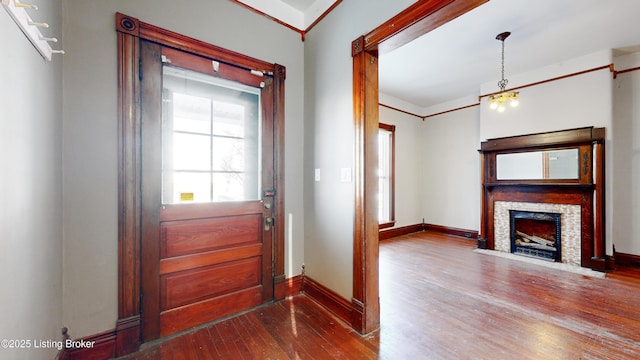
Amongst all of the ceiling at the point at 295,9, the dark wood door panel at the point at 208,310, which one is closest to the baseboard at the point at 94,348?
the dark wood door panel at the point at 208,310

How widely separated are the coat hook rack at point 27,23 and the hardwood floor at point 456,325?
196 centimetres

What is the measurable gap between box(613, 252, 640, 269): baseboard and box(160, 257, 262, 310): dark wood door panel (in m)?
5.14

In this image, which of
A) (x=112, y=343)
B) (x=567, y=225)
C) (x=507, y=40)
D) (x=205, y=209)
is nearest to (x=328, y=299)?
(x=205, y=209)

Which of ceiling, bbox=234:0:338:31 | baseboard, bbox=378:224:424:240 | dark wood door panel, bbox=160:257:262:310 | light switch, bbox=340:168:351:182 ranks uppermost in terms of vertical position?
ceiling, bbox=234:0:338:31

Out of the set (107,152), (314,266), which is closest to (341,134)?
(314,266)

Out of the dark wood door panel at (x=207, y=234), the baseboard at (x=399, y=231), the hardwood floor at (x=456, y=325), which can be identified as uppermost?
the dark wood door panel at (x=207, y=234)

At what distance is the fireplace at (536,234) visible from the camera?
384cm

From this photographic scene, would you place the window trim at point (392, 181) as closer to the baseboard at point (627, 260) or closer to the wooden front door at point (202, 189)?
the baseboard at point (627, 260)

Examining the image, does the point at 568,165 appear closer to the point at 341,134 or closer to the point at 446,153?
the point at 446,153

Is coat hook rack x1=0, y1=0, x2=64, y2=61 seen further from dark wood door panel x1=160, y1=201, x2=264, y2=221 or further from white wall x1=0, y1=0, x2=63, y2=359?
dark wood door panel x1=160, y1=201, x2=264, y2=221

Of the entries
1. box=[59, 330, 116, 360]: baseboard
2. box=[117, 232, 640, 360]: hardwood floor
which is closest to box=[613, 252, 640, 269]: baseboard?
box=[117, 232, 640, 360]: hardwood floor

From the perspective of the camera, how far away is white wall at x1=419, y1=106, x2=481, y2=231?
5.20 metres

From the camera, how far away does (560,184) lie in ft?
12.2

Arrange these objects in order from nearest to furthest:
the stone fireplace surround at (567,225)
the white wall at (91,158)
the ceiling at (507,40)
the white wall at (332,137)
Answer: the white wall at (91,158) → the white wall at (332,137) → the ceiling at (507,40) → the stone fireplace surround at (567,225)
